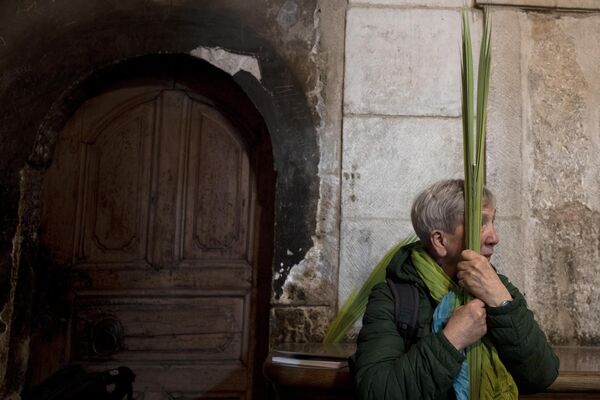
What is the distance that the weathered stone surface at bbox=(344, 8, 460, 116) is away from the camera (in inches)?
117

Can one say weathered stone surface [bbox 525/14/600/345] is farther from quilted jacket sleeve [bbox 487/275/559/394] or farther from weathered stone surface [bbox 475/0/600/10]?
quilted jacket sleeve [bbox 487/275/559/394]

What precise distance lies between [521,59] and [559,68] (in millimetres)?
195

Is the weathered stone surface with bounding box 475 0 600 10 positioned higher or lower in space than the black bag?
higher

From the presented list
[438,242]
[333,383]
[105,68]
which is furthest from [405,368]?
[105,68]

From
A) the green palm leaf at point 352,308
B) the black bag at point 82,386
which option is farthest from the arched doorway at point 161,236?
the green palm leaf at point 352,308

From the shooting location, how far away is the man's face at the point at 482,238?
168cm

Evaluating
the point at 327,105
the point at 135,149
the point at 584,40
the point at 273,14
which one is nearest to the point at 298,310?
the point at 327,105

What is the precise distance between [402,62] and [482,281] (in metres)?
1.74

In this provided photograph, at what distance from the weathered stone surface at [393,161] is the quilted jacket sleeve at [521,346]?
4.37ft

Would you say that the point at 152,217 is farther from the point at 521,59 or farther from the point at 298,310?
the point at 521,59

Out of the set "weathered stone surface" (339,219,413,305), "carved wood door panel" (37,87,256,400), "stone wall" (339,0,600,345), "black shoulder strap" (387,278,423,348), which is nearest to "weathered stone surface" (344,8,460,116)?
"stone wall" (339,0,600,345)

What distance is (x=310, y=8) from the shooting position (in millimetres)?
3074

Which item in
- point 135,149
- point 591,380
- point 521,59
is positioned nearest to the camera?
point 591,380

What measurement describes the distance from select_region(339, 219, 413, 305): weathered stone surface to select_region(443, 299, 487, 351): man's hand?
1298 mm
